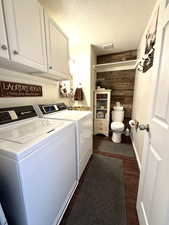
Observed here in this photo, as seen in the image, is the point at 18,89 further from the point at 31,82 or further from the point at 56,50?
the point at 56,50

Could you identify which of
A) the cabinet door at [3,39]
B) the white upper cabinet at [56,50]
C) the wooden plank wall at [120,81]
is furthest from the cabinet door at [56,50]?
the wooden plank wall at [120,81]

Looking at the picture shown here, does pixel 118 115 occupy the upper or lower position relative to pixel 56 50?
lower

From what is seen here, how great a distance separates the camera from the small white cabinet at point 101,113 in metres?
3.11

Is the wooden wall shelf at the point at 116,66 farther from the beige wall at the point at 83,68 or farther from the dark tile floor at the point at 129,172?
the dark tile floor at the point at 129,172

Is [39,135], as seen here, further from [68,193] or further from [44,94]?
[44,94]

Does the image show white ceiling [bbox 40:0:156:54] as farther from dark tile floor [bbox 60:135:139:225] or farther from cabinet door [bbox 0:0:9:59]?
dark tile floor [bbox 60:135:139:225]

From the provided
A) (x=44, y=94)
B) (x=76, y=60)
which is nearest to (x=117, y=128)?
(x=44, y=94)

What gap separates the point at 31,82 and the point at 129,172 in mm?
2148

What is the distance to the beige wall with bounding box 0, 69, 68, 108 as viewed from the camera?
1229mm

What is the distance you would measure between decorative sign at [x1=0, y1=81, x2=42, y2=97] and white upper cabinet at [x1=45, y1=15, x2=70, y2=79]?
378 mm

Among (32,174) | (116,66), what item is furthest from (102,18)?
(32,174)

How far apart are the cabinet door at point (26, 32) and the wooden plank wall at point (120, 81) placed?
234 cm

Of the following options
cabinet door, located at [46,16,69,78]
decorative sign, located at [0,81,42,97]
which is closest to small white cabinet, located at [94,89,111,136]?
cabinet door, located at [46,16,69,78]

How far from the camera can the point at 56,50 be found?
1610 millimetres
